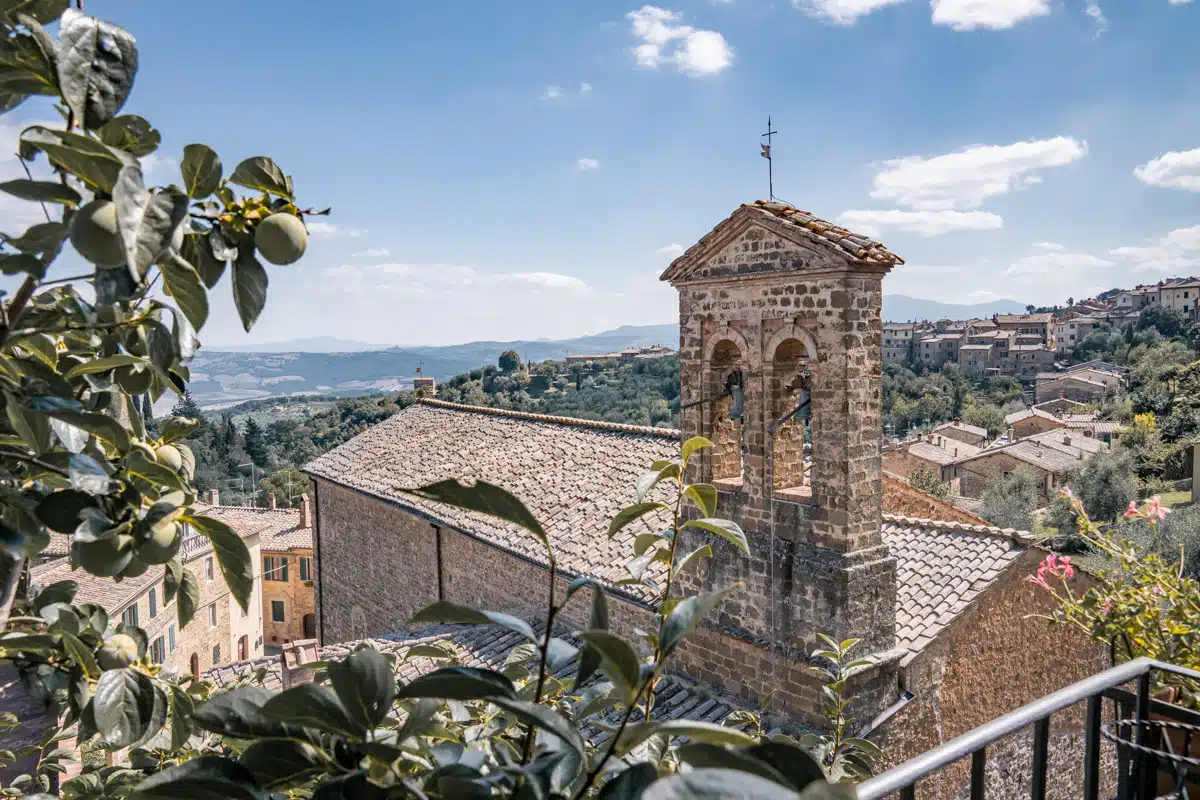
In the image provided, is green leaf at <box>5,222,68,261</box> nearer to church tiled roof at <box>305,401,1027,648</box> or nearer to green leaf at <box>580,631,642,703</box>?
green leaf at <box>580,631,642,703</box>

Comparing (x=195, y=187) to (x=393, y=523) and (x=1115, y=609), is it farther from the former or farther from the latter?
(x=393, y=523)

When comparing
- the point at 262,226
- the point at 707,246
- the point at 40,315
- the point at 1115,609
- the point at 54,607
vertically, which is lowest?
the point at 1115,609

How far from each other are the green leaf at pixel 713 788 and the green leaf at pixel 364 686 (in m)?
0.37

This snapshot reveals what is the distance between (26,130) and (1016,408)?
203 feet

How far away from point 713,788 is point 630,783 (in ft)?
0.62

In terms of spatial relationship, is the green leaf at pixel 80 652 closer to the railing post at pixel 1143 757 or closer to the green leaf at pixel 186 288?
the green leaf at pixel 186 288

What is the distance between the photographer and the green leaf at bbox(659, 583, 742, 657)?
0.83 m

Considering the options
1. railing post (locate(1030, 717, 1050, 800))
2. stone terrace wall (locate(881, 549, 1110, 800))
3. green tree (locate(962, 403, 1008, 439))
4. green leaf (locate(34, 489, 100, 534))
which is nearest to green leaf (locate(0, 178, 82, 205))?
green leaf (locate(34, 489, 100, 534))

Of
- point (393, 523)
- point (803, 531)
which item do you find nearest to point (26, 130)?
point (803, 531)

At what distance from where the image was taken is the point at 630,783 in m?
0.72

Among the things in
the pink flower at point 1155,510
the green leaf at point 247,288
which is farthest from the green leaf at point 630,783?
the pink flower at point 1155,510

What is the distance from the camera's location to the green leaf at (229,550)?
3.97ft

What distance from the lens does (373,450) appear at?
1594 cm

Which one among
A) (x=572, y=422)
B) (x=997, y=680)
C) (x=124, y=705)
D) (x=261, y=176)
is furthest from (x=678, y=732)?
(x=572, y=422)
